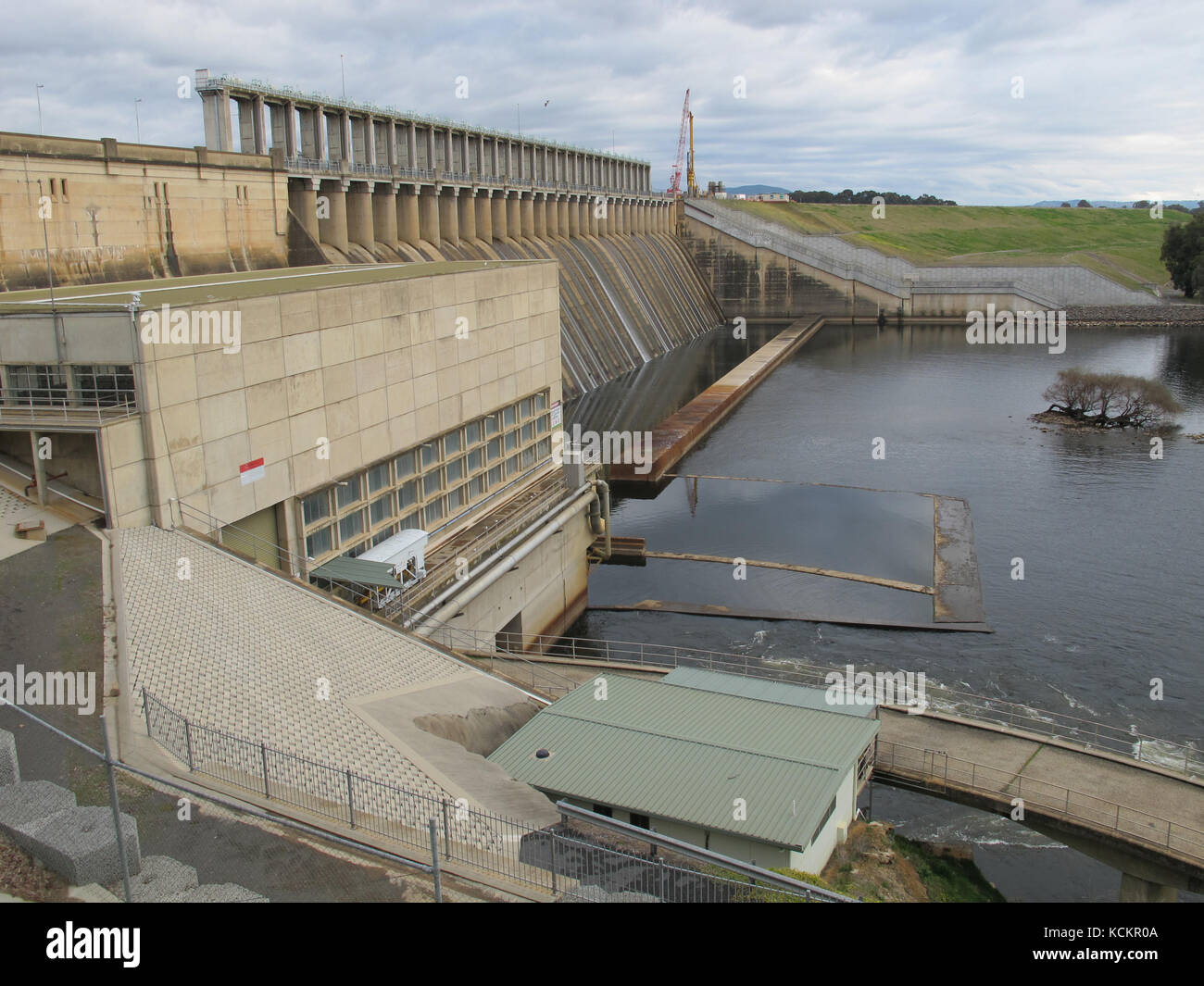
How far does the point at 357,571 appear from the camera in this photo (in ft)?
65.6

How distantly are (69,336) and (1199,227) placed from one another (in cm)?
10187

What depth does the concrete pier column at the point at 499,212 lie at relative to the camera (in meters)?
69.6

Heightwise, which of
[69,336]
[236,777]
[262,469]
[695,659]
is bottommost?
[695,659]

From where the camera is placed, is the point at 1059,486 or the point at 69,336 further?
the point at 1059,486

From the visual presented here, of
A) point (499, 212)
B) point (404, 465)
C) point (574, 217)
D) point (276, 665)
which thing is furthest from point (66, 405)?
point (574, 217)

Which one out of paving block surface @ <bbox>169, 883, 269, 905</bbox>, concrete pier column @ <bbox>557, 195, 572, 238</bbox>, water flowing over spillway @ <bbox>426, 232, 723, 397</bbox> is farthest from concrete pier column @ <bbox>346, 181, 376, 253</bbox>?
paving block surface @ <bbox>169, 883, 269, 905</bbox>

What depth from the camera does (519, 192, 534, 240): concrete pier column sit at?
74375 mm

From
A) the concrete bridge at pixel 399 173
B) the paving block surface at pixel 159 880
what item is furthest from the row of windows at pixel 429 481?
the concrete bridge at pixel 399 173

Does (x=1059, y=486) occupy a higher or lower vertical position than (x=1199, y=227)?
lower
